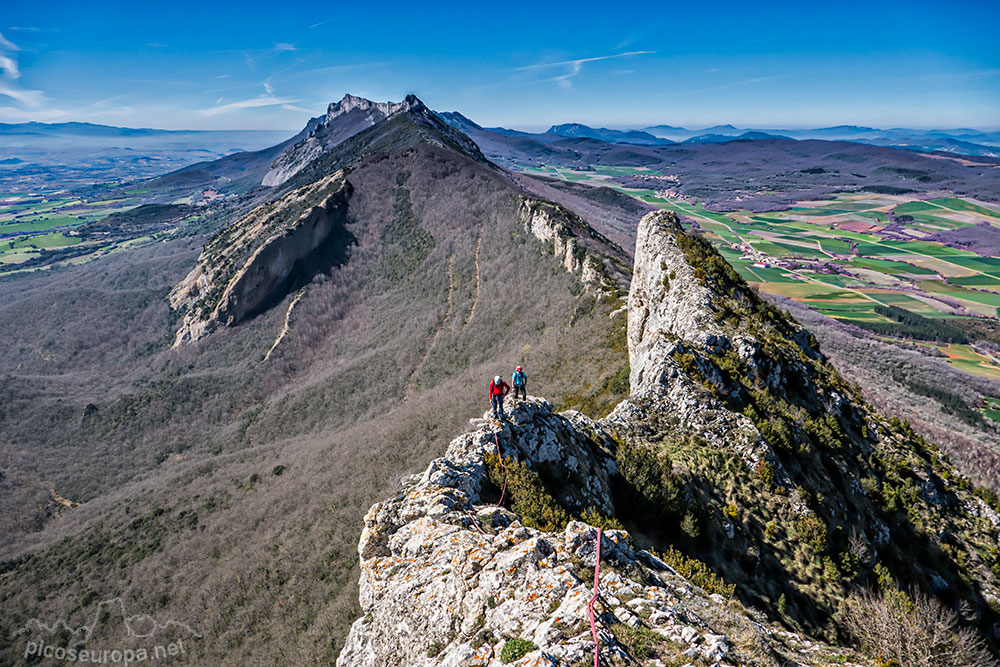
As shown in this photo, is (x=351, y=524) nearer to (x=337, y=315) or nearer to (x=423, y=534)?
→ (x=423, y=534)

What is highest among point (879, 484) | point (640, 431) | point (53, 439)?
point (640, 431)

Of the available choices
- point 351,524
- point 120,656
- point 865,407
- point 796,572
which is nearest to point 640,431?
point 796,572

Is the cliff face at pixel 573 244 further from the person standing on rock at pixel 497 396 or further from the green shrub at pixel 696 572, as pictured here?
the green shrub at pixel 696 572

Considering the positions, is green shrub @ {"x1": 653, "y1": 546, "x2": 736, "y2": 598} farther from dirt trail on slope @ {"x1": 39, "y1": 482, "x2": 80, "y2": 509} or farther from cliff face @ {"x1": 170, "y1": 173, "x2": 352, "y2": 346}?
cliff face @ {"x1": 170, "y1": 173, "x2": 352, "y2": 346}

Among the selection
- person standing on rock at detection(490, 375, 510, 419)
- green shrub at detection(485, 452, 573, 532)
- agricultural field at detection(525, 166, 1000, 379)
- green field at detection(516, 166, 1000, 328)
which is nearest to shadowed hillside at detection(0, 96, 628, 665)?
green shrub at detection(485, 452, 573, 532)

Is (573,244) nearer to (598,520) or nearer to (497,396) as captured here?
(497,396)

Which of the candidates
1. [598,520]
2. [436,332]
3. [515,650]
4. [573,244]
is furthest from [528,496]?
[436,332]
